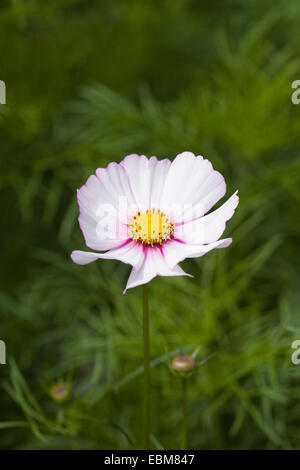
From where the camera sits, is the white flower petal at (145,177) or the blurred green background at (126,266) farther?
the blurred green background at (126,266)

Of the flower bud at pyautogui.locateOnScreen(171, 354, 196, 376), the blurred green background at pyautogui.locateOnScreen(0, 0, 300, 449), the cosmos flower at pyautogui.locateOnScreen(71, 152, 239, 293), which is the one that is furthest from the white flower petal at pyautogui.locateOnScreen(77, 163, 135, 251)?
the blurred green background at pyautogui.locateOnScreen(0, 0, 300, 449)

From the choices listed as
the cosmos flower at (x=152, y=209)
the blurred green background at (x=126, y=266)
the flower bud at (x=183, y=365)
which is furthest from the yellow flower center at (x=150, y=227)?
the blurred green background at (x=126, y=266)

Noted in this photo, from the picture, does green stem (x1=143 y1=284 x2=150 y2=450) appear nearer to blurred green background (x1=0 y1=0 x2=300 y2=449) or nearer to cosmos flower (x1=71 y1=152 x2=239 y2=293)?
cosmos flower (x1=71 y1=152 x2=239 y2=293)

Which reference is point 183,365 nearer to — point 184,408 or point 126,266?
point 184,408

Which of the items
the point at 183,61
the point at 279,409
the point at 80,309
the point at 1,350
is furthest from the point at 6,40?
the point at 279,409

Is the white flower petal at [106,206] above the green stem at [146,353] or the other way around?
above

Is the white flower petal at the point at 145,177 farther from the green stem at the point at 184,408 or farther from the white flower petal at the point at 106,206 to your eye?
the green stem at the point at 184,408
